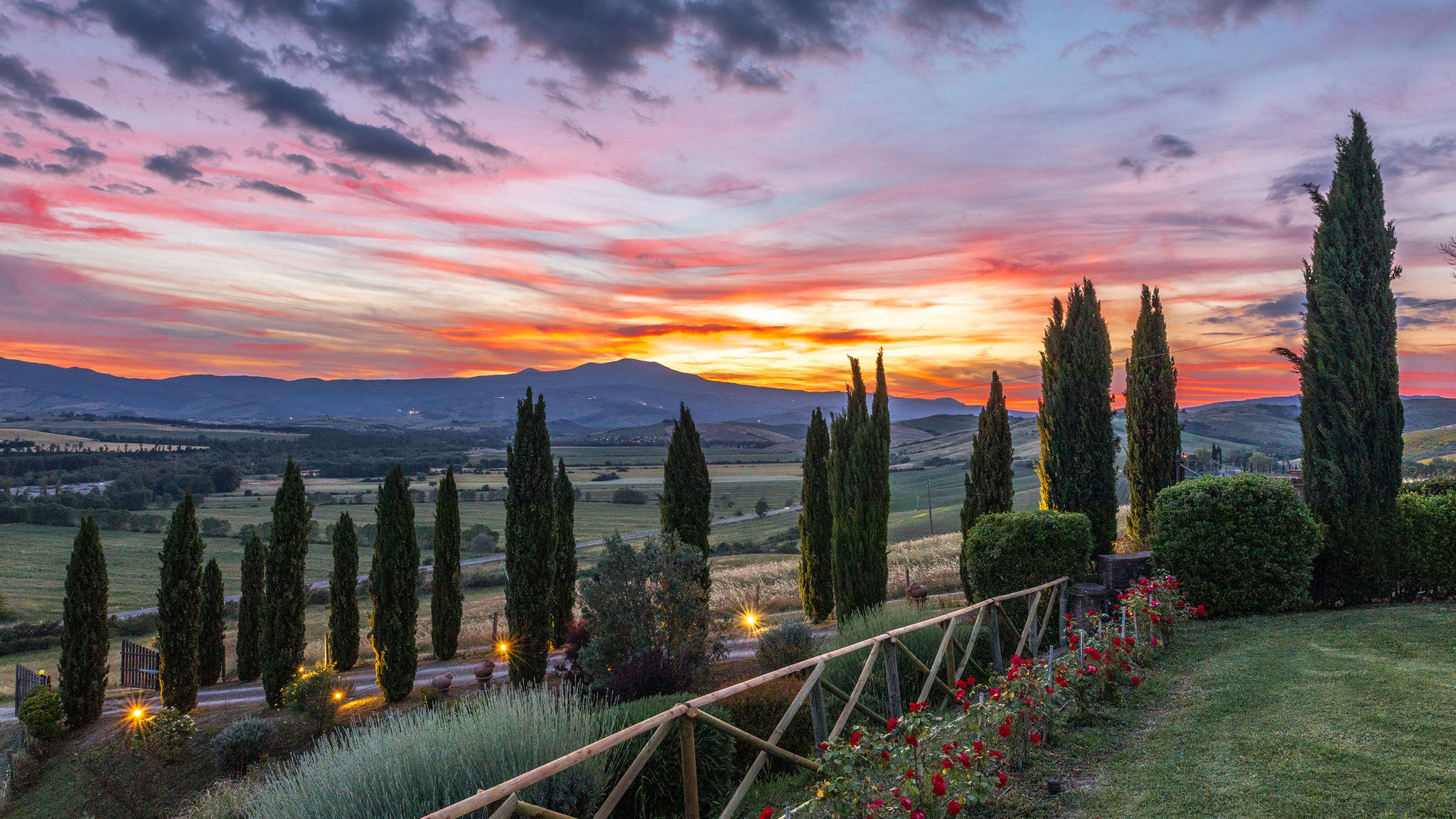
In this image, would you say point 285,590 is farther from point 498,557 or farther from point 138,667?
point 498,557

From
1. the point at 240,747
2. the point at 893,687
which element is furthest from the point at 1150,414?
the point at 240,747

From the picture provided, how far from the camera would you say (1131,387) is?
16.0 metres

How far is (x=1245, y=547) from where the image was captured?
419 inches

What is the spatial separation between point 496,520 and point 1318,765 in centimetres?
6843

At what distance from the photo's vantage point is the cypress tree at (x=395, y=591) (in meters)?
17.0

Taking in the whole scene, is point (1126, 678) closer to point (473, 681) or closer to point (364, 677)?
point (473, 681)

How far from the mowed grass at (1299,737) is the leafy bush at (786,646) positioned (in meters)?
5.61

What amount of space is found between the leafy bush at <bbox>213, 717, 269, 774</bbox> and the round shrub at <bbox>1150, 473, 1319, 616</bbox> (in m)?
16.9

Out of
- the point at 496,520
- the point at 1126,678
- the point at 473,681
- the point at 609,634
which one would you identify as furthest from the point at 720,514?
the point at 1126,678

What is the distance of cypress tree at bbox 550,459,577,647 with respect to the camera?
2086 centimetres

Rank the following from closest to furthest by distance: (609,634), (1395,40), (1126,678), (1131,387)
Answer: (1126,678)
(1395,40)
(609,634)
(1131,387)

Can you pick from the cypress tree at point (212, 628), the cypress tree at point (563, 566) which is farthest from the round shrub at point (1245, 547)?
the cypress tree at point (212, 628)

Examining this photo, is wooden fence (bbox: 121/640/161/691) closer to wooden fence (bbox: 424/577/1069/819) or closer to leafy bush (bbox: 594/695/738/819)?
leafy bush (bbox: 594/695/738/819)

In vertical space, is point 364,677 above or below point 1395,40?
below
